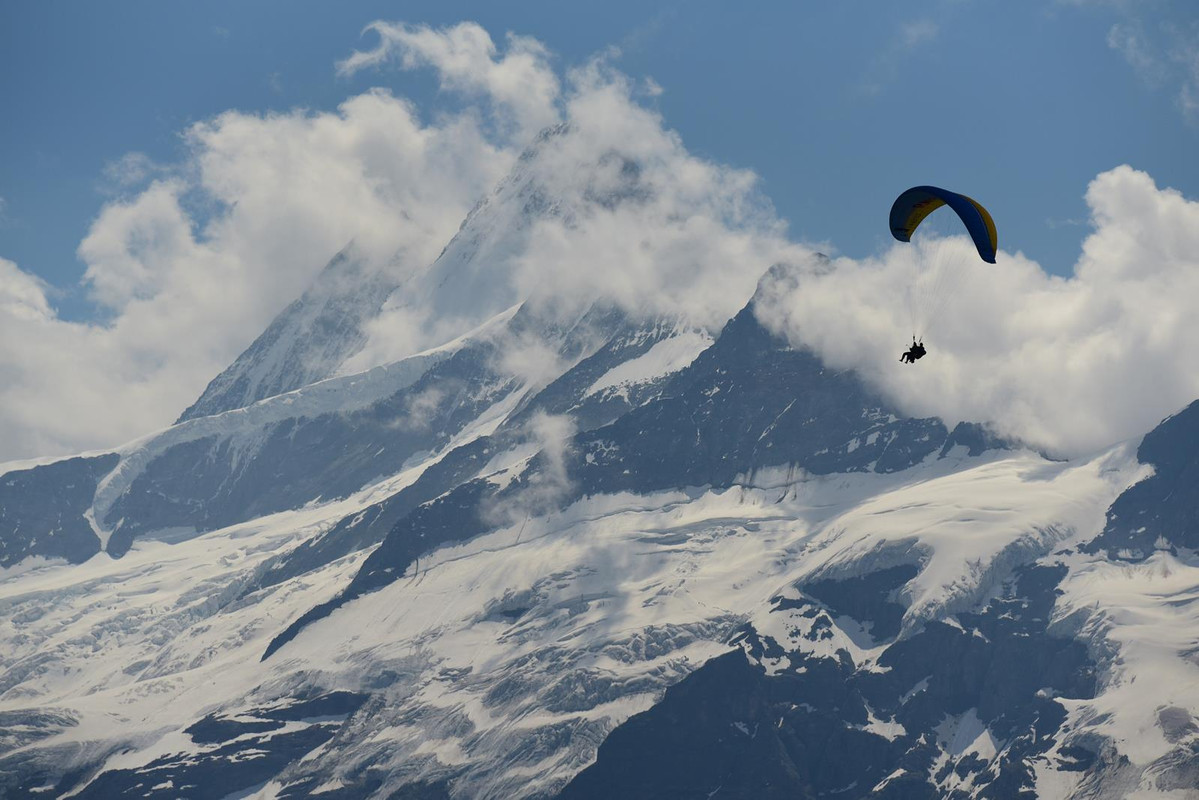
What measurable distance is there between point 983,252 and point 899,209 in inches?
469

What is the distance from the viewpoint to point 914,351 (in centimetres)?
18550

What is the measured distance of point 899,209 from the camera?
18638cm

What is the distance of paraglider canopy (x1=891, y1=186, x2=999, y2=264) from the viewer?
581ft

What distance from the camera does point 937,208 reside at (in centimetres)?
18725

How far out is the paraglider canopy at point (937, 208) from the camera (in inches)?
6969

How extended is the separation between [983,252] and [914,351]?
41.4 feet

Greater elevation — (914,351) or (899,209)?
(899,209)

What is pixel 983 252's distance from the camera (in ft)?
580

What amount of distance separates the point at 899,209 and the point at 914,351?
1260 centimetres
